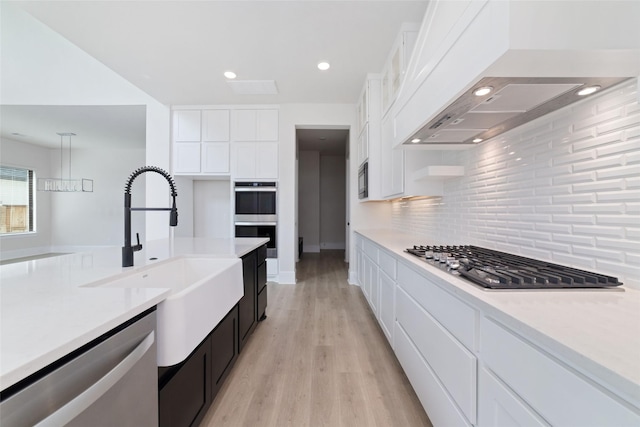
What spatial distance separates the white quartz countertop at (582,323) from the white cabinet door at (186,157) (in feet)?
14.4

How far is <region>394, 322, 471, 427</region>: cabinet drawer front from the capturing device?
1040 mm

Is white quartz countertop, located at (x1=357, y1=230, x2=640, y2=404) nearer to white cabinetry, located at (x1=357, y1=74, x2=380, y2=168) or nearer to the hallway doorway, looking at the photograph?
white cabinetry, located at (x1=357, y1=74, x2=380, y2=168)

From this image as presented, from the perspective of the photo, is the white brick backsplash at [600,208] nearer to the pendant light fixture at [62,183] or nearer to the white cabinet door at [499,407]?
the white cabinet door at [499,407]

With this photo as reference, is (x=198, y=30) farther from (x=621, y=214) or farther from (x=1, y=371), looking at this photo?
(x=621, y=214)

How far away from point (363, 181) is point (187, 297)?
3.12 meters

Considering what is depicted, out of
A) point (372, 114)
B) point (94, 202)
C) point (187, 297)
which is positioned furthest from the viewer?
point (94, 202)

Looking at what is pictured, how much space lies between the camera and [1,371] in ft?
1.39

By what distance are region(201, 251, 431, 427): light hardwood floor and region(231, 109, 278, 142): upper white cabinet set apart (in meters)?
2.80

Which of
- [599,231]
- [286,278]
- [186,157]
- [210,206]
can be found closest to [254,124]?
[186,157]

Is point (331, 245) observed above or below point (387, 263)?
below

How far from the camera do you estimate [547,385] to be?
625 mm

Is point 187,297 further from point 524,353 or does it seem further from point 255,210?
point 255,210

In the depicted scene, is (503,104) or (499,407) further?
(503,104)

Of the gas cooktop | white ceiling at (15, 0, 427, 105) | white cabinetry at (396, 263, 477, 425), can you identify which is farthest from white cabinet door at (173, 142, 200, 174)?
the gas cooktop
